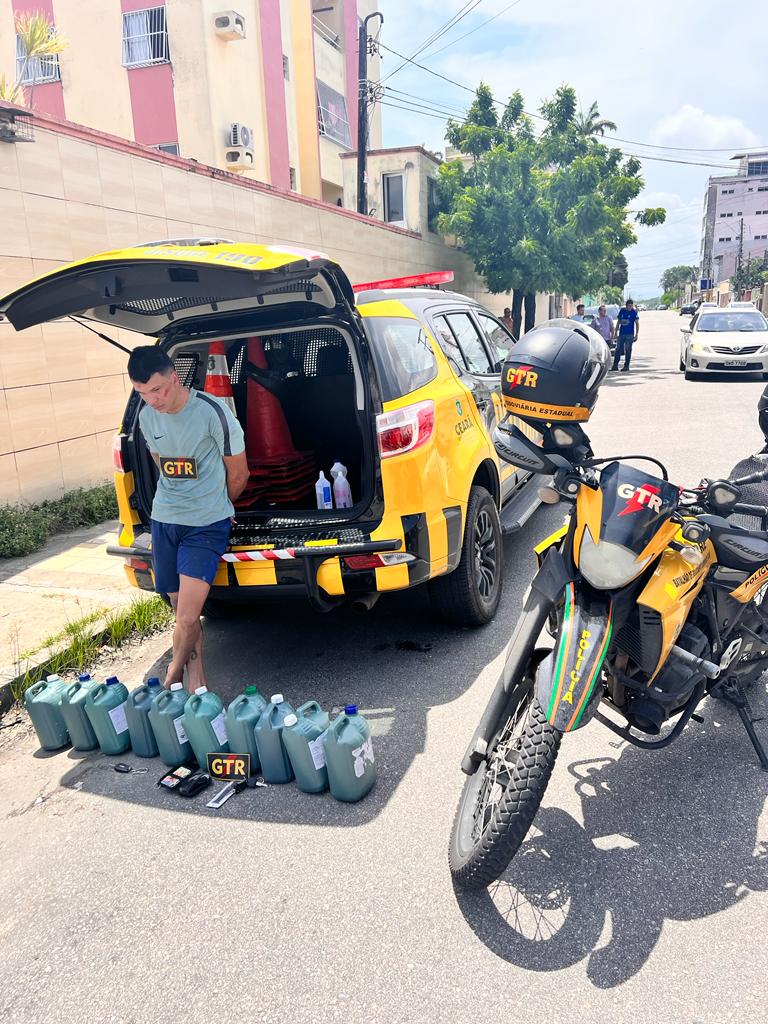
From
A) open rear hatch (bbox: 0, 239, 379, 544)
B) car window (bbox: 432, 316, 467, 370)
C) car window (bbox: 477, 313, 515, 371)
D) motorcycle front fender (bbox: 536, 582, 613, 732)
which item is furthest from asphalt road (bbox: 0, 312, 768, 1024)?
car window (bbox: 477, 313, 515, 371)

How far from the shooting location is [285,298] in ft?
12.3

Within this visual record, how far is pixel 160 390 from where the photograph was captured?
3490 mm

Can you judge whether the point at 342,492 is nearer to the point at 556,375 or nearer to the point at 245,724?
the point at 245,724

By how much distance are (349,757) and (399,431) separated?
1564 millimetres

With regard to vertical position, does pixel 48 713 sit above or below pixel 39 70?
below

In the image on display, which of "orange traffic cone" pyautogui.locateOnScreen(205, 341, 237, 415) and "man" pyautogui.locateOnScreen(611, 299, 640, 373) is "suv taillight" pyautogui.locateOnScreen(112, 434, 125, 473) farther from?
"man" pyautogui.locateOnScreen(611, 299, 640, 373)

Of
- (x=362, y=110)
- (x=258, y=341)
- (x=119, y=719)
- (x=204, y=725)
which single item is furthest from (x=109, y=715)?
(x=362, y=110)

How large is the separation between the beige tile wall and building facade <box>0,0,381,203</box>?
28.6 ft

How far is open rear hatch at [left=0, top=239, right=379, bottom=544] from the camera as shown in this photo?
3.17 m

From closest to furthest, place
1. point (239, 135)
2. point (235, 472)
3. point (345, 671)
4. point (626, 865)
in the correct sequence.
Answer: point (626, 865)
point (235, 472)
point (345, 671)
point (239, 135)

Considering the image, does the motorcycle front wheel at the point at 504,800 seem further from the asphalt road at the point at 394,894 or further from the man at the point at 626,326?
the man at the point at 626,326

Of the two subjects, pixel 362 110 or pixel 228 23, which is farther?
pixel 362 110

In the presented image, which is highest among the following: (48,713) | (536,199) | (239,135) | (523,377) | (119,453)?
(239,135)

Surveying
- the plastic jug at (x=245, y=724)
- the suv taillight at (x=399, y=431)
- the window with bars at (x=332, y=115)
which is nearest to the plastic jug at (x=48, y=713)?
the plastic jug at (x=245, y=724)
